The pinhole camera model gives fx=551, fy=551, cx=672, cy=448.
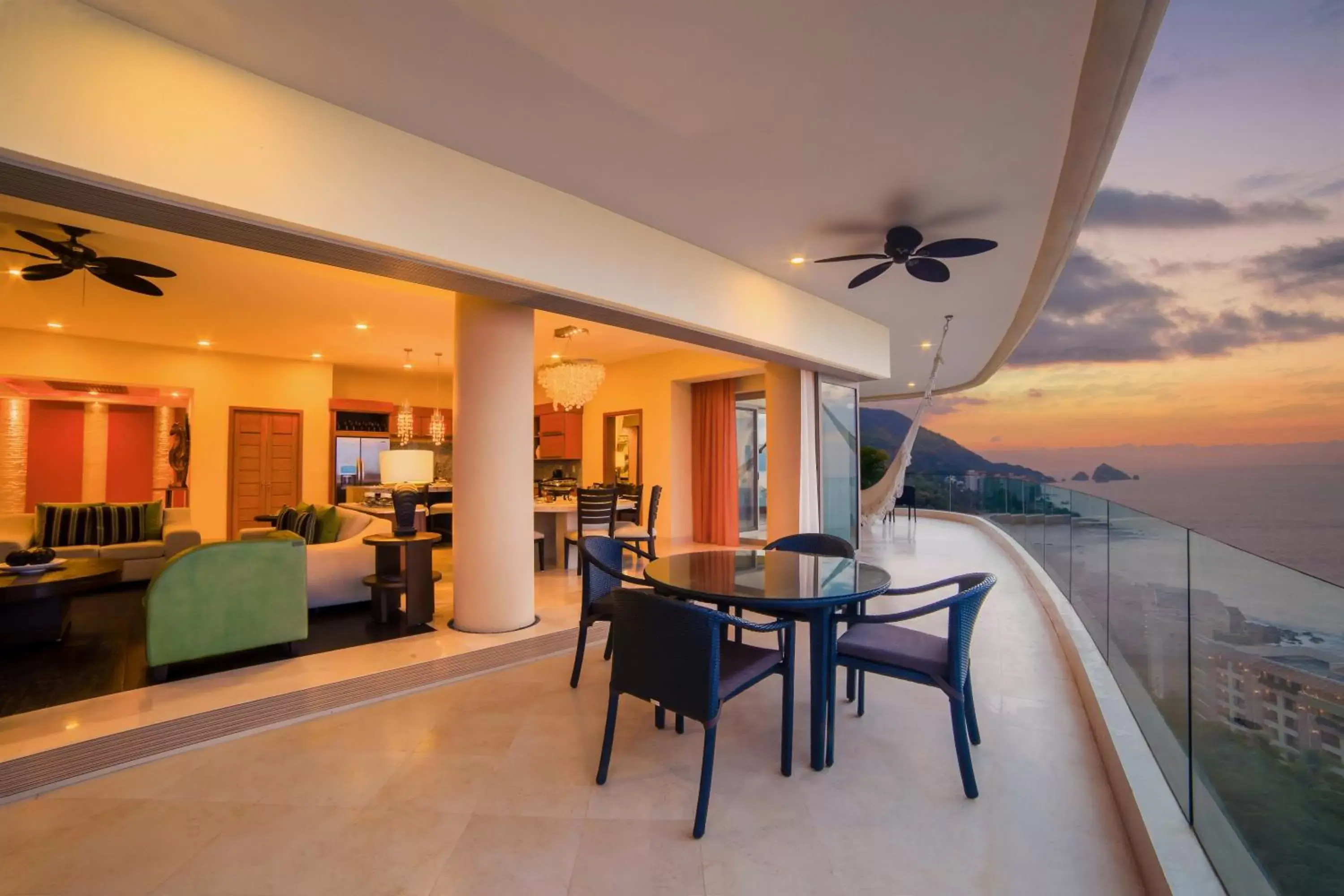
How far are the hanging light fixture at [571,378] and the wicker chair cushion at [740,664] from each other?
14.2 ft

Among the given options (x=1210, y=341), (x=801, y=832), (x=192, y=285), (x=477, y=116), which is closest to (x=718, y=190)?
(x=477, y=116)

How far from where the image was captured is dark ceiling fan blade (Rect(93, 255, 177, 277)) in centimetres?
346

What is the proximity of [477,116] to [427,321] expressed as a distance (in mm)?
3643

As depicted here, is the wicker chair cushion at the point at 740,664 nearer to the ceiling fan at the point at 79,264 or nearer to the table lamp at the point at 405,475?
the table lamp at the point at 405,475

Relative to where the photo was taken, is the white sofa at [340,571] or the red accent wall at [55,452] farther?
the red accent wall at [55,452]

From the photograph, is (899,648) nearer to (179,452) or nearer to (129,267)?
(129,267)

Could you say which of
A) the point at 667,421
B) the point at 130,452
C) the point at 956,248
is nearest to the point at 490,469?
the point at 956,248

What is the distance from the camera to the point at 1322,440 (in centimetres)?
335

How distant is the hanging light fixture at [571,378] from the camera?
609cm

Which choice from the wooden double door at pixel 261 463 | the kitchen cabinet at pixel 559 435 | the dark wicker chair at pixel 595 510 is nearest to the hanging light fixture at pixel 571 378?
the dark wicker chair at pixel 595 510

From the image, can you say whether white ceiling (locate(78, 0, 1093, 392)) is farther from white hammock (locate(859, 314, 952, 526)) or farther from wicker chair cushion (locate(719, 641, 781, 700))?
white hammock (locate(859, 314, 952, 526))

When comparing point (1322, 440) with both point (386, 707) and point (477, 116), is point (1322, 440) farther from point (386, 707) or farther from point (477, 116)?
point (386, 707)

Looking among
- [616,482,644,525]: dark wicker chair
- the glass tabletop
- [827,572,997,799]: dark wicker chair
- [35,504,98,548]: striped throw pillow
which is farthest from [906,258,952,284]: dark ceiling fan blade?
[35,504,98,548]: striped throw pillow

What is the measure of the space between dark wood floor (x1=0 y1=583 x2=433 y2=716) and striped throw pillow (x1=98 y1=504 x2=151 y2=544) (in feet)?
3.78
